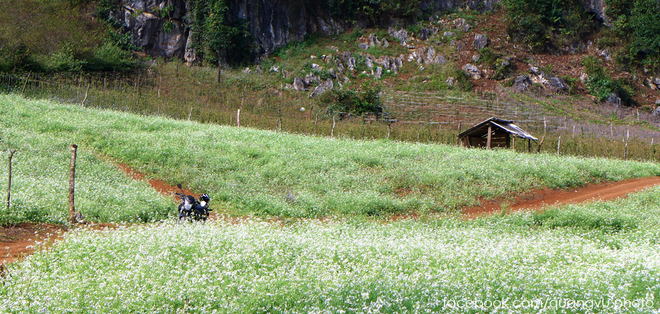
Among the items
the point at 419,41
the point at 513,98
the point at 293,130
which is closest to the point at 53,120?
the point at 293,130

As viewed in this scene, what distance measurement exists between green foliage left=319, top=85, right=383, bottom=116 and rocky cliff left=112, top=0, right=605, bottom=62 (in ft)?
53.2

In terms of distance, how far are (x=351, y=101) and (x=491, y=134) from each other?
17109mm

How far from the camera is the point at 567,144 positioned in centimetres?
3672

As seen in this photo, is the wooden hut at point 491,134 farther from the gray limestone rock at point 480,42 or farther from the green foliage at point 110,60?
the green foliage at point 110,60

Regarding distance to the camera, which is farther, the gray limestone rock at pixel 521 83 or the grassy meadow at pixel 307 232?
the gray limestone rock at pixel 521 83

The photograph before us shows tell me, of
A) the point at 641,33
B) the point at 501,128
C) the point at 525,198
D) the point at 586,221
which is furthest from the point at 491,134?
the point at 641,33

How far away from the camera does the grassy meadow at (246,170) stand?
15.0 m

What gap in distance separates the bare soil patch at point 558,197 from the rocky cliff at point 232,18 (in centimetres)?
4542

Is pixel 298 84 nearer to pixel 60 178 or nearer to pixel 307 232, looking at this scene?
pixel 60 178

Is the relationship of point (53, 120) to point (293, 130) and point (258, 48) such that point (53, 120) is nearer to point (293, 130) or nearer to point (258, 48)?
point (293, 130)

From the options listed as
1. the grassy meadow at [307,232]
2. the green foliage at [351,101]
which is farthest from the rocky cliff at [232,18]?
the grassy meadow at [307,232]

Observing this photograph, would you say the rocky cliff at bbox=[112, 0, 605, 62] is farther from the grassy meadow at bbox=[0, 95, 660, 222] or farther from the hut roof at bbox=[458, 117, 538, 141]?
the hut roof at bbox=[458, 117, 538, 141]

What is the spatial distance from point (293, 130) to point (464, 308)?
99.0ft

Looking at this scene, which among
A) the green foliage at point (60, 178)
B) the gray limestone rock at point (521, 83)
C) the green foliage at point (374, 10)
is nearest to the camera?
the green foliage at point (60, 178)
